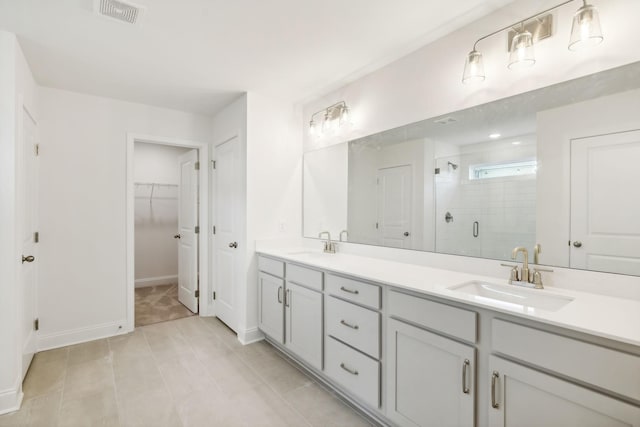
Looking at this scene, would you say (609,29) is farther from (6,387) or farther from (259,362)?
(6,387)

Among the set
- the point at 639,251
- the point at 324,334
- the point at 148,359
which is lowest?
the point at 148,359

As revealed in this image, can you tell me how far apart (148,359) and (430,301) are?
2.47 m

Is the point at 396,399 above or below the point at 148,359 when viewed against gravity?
above

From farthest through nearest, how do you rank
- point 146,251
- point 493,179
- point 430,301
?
1. point 146,251
2. point 493,179
3. point 430,301

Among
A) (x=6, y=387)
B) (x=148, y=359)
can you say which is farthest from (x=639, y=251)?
(x=6, y=387)

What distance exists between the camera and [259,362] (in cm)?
262

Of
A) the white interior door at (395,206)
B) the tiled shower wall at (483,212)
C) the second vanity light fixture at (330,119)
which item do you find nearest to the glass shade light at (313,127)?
the second vanity light fixture at (330,119)

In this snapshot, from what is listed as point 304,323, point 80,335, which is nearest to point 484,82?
point 304,323

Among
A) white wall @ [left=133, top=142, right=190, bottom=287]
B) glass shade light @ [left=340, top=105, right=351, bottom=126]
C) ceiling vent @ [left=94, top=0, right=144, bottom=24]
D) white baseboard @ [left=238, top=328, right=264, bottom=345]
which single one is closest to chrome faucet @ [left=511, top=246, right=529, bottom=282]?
glass shade light @ [left=340, top=105, right=351, bottom=126]

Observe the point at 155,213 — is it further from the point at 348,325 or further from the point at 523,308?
the point at 523,308

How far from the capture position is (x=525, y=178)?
1655 mm

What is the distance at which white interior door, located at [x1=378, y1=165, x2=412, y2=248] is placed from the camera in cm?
229

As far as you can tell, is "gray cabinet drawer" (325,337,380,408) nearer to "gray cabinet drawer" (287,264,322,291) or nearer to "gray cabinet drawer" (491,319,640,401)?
"gray cabinet drawer" (287,264,322,291)

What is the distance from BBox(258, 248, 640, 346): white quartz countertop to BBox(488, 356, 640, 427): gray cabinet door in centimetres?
22
